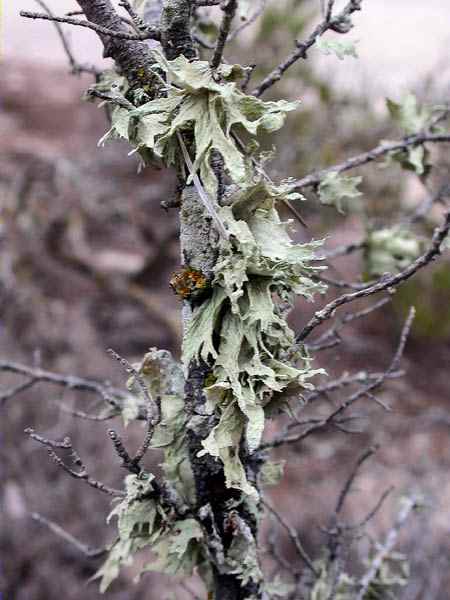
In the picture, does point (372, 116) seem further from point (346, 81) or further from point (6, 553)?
point (6, 553)

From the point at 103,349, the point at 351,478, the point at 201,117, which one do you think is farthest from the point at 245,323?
the point at 103,349

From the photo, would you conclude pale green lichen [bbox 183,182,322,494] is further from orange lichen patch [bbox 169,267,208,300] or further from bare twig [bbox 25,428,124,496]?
bare twig [bbox 25,428,124,496]

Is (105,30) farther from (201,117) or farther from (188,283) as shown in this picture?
(188,283)

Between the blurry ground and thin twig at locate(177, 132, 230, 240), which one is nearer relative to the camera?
thin twig at locate(177, 132, 230, 240)

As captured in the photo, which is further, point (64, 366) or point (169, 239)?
point (169, 239)

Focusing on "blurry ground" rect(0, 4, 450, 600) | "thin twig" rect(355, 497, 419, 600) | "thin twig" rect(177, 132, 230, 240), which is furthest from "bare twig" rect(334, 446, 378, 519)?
"blurry ground" rect(0, 4, 450, 600)

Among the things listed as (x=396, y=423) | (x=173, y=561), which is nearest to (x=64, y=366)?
(x=396, y=423)

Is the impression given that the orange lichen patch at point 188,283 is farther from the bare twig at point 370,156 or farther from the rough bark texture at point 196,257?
the bare twig at point 370,156

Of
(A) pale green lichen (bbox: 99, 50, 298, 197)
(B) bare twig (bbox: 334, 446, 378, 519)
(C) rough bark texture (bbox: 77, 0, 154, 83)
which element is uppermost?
(C) rough bark texture (bbox: 77, 0, 154, 83)
